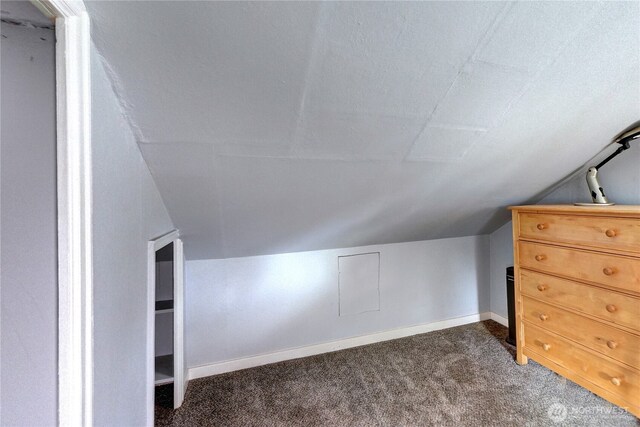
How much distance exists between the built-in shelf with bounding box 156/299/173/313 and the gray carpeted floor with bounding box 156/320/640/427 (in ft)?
1.92

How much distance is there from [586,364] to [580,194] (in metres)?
1.22

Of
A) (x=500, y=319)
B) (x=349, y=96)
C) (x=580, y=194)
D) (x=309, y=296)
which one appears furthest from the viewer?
(x=500, y=319)

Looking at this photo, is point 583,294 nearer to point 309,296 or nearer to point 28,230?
point 309,296

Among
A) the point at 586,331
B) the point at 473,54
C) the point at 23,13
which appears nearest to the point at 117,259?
the point at 23,13

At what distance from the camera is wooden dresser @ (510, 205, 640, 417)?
141cm

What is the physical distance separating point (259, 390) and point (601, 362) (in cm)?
211

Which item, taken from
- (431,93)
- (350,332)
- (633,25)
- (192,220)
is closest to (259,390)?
(350,332)

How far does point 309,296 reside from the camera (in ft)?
7.09

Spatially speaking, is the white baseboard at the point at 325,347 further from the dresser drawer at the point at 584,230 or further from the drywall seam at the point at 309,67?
the drywall seam at the point at 309,67

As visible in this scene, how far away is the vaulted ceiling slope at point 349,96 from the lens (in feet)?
2.37

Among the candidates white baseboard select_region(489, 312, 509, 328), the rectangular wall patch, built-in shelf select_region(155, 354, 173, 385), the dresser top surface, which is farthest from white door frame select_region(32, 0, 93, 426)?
white baseboard select_region(489, 312, 509, 328)

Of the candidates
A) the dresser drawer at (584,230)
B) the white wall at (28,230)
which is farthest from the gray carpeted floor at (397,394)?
the white wall at (28,230)

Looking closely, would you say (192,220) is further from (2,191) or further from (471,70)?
(471,70)

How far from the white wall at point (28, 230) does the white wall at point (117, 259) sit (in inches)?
4.2
